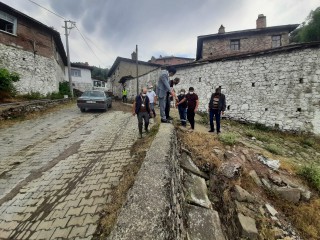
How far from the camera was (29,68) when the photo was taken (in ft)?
52.7

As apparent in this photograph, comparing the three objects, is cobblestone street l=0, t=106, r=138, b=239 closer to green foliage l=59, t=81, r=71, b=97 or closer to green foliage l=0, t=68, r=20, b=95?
green foliage l=0, t=68, r=20, b=95

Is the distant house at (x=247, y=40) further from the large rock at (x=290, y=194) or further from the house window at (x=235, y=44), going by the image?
the large rock at (x=290, y=194)

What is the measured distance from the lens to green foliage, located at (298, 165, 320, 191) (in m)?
5.26

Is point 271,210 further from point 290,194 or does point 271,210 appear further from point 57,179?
point 57,179

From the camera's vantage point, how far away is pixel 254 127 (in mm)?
11516

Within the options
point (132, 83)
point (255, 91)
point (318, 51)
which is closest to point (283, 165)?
point (255, 91)

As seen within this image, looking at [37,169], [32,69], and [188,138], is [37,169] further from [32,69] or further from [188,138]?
[32,69]

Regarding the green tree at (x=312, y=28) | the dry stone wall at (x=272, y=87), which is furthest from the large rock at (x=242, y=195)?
the green tree at (x=312, y=28)

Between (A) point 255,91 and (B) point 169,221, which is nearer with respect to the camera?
(B) point 169,221

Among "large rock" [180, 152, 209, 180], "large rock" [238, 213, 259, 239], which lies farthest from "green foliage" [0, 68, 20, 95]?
"large rock" [238, 213, 259, 239]

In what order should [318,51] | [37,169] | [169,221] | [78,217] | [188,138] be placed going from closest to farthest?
[169,221], [78,217], [37,169], [188,138], [318,51]

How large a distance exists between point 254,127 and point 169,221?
423 inches

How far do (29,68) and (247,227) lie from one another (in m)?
18.6

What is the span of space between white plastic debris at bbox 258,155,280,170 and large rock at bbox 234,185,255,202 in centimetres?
172
